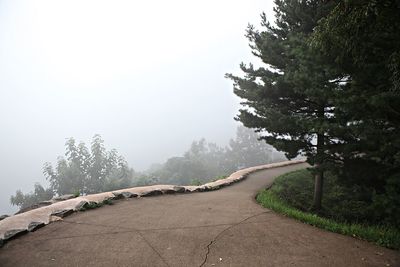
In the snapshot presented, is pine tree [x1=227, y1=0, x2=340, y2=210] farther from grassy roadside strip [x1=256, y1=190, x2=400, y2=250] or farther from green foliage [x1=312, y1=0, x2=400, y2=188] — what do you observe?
grassy roadside strip [x1=256, y1=190, x2=400, y2=250]

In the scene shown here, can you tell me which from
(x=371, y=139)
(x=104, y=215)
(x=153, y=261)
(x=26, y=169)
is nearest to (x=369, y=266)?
(x=371, y=139)

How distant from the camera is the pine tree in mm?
7814

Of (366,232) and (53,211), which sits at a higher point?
(53,211)

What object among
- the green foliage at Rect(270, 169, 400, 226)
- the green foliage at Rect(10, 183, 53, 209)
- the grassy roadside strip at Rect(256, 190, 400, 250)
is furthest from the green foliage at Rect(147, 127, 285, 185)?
the grassy roadside strip at Rect(256, 190, 400, 250)

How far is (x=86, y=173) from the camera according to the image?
42.1 meters

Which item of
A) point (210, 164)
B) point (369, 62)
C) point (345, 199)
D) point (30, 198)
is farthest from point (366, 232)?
point (210, 164)

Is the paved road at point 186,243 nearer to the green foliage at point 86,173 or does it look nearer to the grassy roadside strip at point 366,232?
the grassy roadside strip at point 366,232

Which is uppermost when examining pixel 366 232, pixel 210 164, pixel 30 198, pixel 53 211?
pixel 210 164

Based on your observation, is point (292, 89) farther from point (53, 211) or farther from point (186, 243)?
point (53, 211)

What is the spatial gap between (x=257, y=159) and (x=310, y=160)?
176 feet

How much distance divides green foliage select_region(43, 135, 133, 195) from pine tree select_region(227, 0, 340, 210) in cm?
3082

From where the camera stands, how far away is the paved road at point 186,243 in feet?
15.5

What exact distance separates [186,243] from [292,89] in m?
7.84

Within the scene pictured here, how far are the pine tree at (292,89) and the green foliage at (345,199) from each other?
41.0 inches
